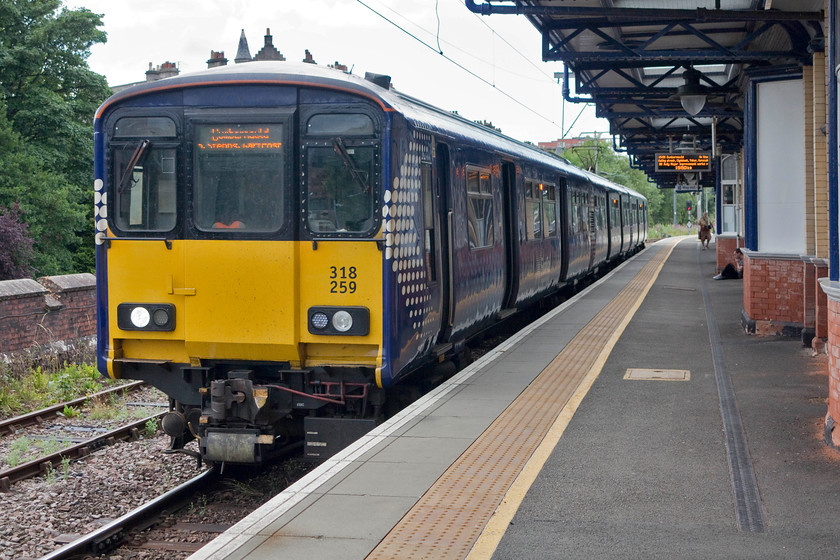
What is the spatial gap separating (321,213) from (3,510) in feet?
11.8

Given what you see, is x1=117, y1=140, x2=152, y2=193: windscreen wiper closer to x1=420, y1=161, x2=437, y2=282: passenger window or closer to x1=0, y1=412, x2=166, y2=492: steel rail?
x1=420, y1=161, x2=437, y2=282: passenger window

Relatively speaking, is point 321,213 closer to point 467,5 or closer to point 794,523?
point 794,523

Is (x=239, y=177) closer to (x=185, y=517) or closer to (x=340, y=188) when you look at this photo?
(x=340, y=188)

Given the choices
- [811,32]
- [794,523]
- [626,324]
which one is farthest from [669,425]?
[626,324]

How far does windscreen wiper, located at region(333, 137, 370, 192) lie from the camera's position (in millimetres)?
7602

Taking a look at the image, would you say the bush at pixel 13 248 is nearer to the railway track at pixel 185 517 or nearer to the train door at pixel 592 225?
the train door at pixel 592 225

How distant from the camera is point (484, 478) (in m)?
6.24

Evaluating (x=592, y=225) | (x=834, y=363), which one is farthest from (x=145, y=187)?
(x=592, y=225)

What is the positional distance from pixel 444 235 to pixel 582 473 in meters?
3.57

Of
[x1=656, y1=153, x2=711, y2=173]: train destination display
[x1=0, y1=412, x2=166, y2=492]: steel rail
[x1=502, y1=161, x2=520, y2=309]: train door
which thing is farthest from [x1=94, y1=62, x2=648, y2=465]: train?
[x1=656, y1=153, x2=711, y2=173]: train destination display

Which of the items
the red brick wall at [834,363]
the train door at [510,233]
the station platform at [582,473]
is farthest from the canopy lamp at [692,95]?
the red brick wall at [834,363]

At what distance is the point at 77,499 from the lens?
838cm

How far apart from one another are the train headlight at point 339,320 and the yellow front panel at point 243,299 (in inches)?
6.1

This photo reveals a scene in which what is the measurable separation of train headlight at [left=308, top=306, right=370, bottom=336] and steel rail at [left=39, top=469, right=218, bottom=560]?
1.73 metres
